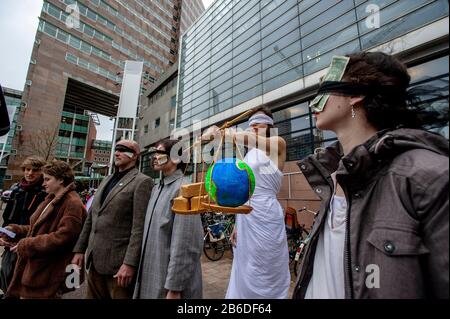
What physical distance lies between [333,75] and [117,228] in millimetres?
2357

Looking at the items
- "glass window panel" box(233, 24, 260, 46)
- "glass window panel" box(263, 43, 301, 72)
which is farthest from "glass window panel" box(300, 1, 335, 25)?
"glass window panel" box(233, 24, 260, 46)

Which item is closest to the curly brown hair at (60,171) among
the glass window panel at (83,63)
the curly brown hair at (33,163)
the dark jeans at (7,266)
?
the curly brown hair at (33,163)

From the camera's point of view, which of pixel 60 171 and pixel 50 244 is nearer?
pixel 50 244

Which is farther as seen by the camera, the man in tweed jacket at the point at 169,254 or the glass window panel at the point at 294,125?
the glass window panel at the point at 294,125

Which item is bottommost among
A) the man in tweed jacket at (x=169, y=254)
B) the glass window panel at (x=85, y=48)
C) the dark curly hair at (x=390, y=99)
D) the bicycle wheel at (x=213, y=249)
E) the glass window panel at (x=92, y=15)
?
the bicycle wheel at (x=213, y=249)

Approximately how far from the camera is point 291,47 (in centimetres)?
1142

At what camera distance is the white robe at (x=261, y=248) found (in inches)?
73.0

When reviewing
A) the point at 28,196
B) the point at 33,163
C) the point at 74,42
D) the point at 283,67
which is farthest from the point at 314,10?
the point at 74,42

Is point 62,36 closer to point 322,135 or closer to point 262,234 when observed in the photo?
point 322,135

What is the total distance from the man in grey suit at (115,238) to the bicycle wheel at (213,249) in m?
4.31

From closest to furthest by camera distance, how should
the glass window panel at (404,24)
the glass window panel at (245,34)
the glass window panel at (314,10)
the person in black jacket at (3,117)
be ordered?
the person in black jacket at (3,117), the glass window panel at (404,24), the glass window panel at (314,10), the glass window panel at (245,34)

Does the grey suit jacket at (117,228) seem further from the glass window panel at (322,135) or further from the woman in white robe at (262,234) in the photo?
the glass window panel at (322,135)

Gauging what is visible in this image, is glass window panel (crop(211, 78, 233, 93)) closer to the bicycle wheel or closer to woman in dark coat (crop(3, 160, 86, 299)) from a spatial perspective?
the bicycle wheel

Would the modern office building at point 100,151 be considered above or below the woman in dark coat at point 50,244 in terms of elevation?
above
